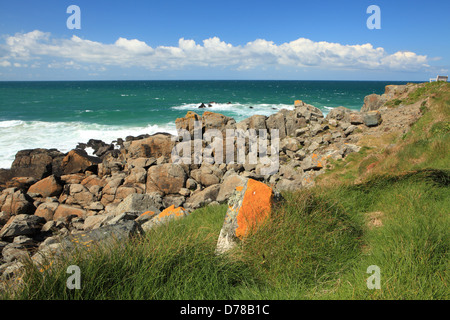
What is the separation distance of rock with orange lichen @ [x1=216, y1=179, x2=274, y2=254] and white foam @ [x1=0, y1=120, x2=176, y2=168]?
969 inches

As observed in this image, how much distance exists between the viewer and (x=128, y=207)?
12297mm

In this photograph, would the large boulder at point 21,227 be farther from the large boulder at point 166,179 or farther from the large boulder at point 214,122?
the large boulder at point 214,122

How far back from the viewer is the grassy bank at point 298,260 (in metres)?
3.64

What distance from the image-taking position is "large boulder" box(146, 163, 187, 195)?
1648 centimetres

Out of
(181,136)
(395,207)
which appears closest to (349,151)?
(395,207)

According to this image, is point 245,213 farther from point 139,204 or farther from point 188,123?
point 188,123

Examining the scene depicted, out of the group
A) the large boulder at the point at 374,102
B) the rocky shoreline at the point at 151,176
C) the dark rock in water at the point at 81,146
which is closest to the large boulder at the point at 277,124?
the rocky shoreline at the point at 151,176

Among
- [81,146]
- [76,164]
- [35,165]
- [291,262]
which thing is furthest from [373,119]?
[81,146]

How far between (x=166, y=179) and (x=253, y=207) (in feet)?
39.2

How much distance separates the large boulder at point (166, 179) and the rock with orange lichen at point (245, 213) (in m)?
11.2

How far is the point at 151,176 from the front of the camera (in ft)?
55.0

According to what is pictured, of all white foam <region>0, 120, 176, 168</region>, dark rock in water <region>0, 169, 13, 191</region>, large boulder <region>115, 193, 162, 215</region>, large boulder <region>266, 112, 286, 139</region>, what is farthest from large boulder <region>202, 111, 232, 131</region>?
dark rock in water <region>0, 169, 13, 191</region>

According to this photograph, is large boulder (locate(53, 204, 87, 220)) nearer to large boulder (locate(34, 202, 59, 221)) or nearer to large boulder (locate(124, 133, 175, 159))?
large boulder (locate(34, 202, 59, 221))

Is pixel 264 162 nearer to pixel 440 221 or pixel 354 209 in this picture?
pixel 354 209
